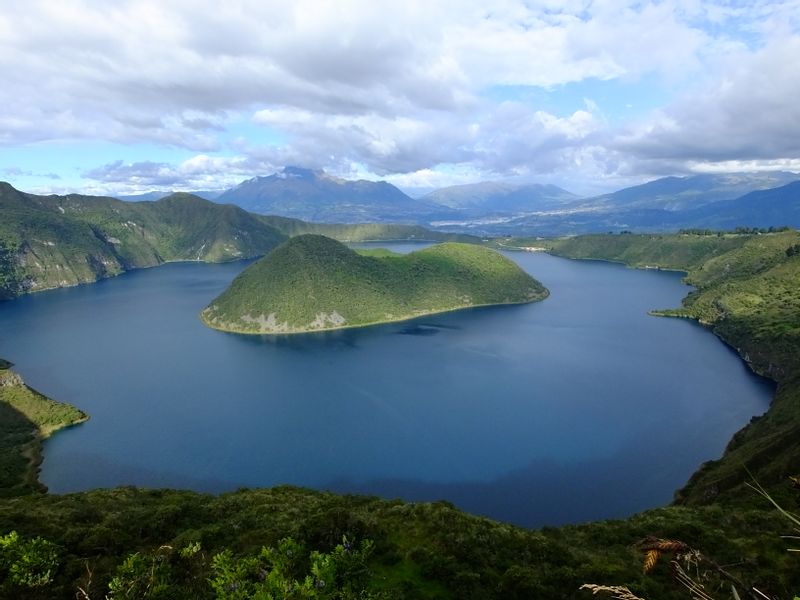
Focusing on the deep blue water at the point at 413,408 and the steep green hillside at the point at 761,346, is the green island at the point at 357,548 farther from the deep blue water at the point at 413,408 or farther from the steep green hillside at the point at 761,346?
the deep blue water at the point at 413,408

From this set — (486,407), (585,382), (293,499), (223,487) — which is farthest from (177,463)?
(585,382)

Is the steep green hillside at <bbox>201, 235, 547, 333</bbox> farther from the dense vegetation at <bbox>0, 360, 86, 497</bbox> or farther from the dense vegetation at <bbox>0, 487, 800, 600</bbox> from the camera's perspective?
the dense vegetation at <bbox>0, 487, 800, 600</bbox>

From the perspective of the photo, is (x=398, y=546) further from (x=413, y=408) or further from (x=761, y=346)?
(x=761, y=346)

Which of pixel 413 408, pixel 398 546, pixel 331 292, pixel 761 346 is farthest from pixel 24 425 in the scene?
pixel 761 346

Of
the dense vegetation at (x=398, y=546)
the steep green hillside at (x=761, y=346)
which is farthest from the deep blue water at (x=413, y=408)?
the dense vegetation at (x=398, y=546)

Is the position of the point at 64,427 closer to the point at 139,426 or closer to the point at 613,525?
the point at 139,426
